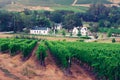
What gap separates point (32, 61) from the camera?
5225cm

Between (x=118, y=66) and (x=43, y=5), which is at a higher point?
(x=43, y=5)

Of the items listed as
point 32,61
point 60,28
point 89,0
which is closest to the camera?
point 32,61

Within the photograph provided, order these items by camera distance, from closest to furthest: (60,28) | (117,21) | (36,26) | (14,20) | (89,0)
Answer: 1. (14,20)
2. (36,26)
3. (60,28)
4. (117,21)
5. (89,0)

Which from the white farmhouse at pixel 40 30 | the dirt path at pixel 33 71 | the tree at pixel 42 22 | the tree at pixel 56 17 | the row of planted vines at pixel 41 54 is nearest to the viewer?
the dirt path at pixel 33 71

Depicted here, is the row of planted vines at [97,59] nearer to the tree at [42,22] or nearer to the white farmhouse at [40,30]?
the white farmhouse at [40,30]

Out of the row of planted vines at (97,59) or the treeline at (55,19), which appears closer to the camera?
the row of planted vines at (97,59)

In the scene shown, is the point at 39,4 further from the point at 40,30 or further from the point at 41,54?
the point at 41,54

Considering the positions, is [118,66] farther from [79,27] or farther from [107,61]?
[79,27]

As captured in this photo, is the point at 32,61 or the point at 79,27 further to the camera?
the point at 79,27

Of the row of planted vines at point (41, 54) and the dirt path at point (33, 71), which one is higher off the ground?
the row of planted vines at point (41, 54)

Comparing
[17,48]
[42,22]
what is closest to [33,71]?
[17,48]

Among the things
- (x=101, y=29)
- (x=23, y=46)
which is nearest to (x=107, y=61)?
(x=23, y=46)

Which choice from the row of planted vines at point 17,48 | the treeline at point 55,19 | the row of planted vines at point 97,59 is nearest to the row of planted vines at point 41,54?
the row of planted vines at point 97,59

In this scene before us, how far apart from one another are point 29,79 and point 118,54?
1252 cm
